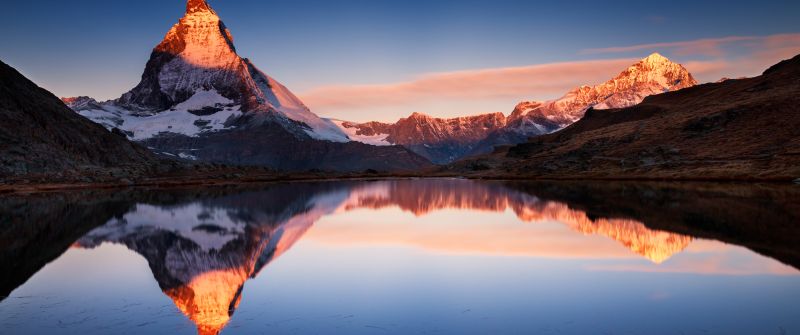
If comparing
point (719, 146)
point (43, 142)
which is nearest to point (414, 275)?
point (719, 146)

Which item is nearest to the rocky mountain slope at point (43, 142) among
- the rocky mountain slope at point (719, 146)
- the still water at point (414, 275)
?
the still water at point (414, 275)

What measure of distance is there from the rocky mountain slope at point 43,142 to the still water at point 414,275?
102 m

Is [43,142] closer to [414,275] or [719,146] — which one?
[414,275]

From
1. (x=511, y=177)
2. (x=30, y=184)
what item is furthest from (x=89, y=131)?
(x=511, y=177)

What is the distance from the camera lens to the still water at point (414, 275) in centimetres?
2220

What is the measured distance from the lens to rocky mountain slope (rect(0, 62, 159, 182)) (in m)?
149

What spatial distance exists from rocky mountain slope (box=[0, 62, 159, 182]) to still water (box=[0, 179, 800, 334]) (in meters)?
102

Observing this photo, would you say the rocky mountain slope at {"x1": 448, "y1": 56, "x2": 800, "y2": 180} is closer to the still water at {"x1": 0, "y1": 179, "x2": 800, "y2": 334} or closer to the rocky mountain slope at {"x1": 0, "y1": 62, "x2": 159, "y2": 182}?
the still water at {"x1": 0, "y1": 179, "x2": 800, "y2": 334}

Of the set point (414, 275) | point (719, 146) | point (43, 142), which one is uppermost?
point (43, 142)

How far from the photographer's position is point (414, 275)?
31.2 metres

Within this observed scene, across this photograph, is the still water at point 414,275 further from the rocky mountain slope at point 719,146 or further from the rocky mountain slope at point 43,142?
the rocky mountain slope at point 43,142

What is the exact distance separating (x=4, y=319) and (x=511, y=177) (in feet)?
568

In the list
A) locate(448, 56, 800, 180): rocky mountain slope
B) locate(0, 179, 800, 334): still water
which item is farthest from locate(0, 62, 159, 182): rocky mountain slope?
locate(448, 56, 800, 180): rocky mountain slope

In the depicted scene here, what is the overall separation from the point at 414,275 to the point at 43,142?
16467 centimetres
